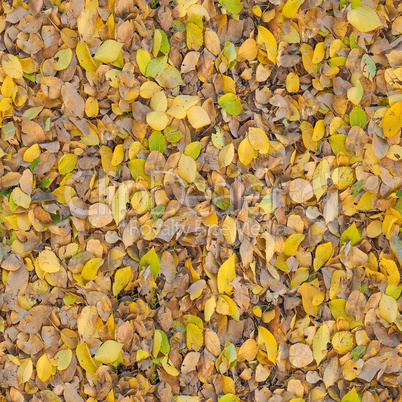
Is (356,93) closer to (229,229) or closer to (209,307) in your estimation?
(229,229)

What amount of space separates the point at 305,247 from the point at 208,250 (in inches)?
8.6

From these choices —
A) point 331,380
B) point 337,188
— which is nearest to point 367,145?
point 337,188

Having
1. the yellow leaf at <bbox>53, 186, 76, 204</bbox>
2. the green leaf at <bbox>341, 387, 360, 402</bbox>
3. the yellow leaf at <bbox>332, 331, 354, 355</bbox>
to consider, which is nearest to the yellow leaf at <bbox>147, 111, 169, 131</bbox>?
the yellow leaf at <bbox>53, 186, 76, 204</bbox>

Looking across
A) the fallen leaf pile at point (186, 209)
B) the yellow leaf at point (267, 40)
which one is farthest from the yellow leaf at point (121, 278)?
the yellow leaf at point (267, 40)

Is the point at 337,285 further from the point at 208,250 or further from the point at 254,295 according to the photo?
the point at 208,250

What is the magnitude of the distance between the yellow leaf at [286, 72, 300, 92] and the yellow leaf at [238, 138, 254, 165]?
0.15 m

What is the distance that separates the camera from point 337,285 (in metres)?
1.07

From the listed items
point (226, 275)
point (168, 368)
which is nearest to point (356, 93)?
point (226, 275)

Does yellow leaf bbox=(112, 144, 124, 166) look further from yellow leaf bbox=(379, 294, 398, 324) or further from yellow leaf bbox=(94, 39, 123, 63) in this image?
yellow leaf bbox=(379, 294, 398, 324)

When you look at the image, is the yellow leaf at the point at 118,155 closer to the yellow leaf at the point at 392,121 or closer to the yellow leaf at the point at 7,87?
the yellow leaf at the point at 7,87

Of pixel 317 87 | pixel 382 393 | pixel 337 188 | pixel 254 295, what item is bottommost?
pixel 382 393

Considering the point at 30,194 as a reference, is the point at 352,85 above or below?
above

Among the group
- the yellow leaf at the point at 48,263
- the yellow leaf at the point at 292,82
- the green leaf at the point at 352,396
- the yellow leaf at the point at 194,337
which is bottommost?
the green leaf at the point at 352,396

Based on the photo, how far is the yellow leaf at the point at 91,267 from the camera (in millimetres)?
1006
